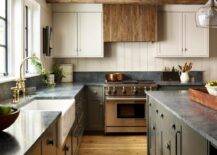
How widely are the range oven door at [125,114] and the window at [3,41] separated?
6.90ft

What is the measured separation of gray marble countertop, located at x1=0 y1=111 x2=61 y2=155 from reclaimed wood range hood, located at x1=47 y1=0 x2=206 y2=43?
3461 millimetres

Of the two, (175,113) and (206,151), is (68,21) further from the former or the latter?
(206,151)

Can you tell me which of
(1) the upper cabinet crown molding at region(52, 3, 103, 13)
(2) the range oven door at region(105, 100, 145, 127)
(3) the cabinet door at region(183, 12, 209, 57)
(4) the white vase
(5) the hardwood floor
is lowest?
(5) the hardwood floor

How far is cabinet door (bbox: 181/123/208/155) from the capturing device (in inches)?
68.1

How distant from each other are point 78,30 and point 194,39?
2068 millimetres

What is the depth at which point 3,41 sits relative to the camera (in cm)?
379

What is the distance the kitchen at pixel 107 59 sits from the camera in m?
3.98

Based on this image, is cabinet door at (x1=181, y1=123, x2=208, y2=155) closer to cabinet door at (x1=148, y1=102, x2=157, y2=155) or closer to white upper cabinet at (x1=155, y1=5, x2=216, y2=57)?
cabinet door at (x1=148, y1=102, x2=157, y2=155)

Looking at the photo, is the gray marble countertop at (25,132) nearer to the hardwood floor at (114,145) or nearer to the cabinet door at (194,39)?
the hardwood floor at (114,145)

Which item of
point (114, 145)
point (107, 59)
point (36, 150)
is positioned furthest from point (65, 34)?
point (36, 150)

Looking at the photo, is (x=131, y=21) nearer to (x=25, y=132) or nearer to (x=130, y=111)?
(x=130, y=111)

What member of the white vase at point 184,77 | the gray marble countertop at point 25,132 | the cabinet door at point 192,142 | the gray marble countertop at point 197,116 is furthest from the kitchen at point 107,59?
the cabinet door at point 192,142

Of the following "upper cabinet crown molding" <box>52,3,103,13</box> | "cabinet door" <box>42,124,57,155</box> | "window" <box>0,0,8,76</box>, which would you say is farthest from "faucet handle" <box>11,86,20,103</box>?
"upper cabinet crown molding" <box>52,3,103,13</box>

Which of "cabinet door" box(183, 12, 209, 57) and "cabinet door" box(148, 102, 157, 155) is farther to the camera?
"cabinet door" box(183, 12, 209, 57)
